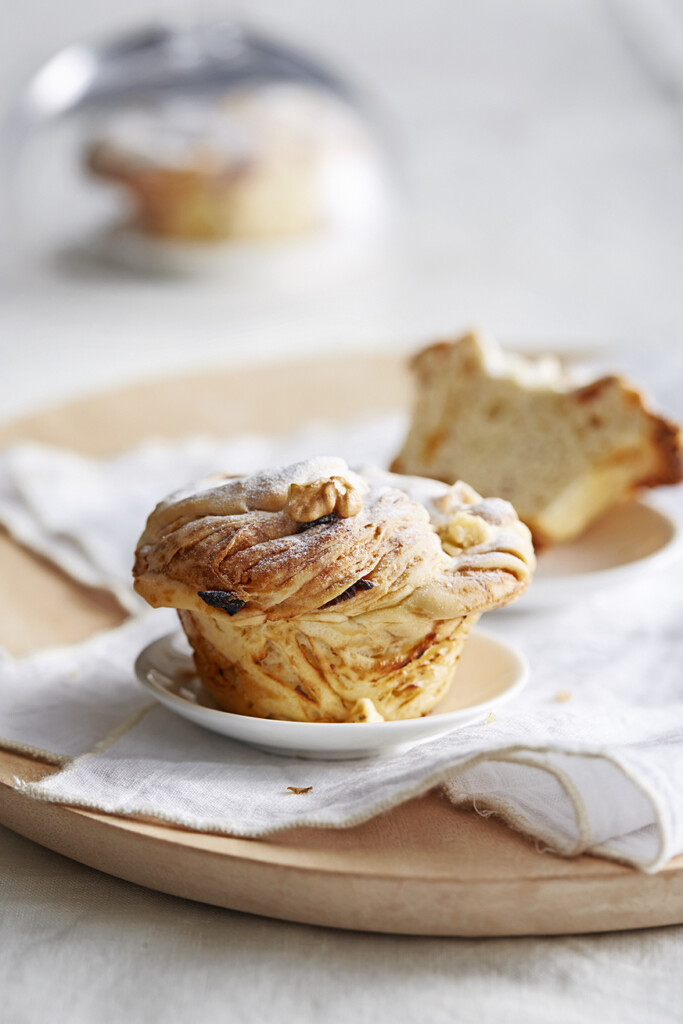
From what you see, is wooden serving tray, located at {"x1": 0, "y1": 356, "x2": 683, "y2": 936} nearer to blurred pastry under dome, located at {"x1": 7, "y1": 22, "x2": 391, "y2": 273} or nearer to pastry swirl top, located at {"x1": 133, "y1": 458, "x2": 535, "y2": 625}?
pastry swirl top, located at {"x1": 133, "y1": 458, "x2": 535, "y2": 625}

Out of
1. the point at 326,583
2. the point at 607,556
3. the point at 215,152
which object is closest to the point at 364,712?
the point at 326,583

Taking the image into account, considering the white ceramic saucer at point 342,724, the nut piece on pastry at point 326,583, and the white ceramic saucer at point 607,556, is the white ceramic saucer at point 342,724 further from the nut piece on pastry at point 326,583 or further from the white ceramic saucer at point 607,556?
the white ceramic saucer at point 607,556

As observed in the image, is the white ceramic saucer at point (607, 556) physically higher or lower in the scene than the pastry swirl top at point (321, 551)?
lower

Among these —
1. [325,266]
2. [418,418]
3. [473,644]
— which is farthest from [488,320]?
[473,644]

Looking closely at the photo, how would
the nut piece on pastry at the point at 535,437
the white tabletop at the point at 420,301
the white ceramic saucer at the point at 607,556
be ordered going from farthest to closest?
the nut piece on pastry at the point at 535,437, the white ceramic saucer at the point at 607,556, the white tabletop at the point at 420,301

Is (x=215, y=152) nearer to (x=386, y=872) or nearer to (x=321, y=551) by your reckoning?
(x=321, y=551)

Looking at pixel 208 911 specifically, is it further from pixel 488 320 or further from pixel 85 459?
pixel 488 320

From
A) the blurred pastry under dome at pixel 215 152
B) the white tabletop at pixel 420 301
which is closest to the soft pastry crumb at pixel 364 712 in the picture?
the white tabletop at pixel 420 301
